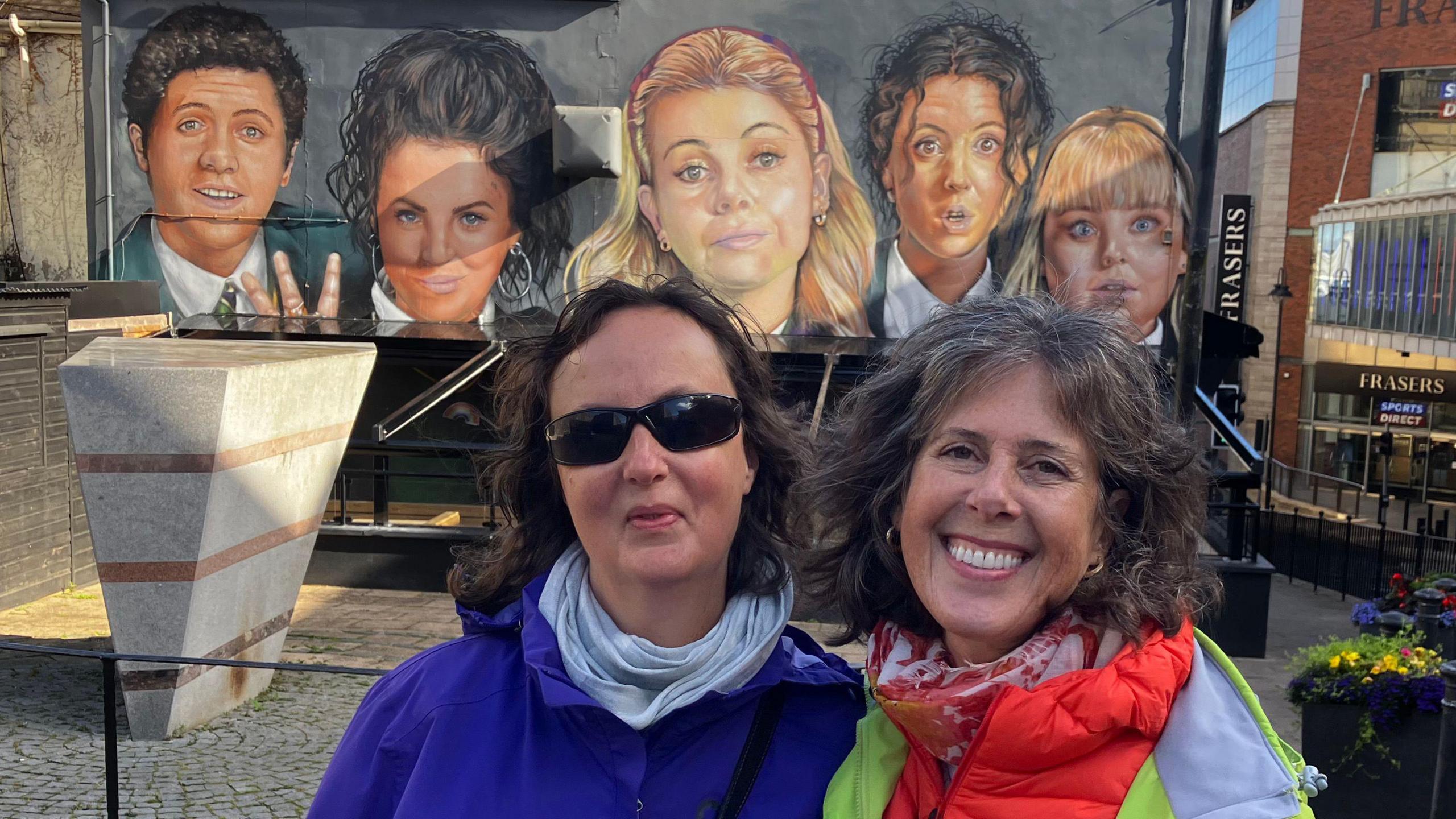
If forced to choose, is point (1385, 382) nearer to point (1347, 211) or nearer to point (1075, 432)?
point (1347, 211)

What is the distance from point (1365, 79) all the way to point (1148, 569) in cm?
4243

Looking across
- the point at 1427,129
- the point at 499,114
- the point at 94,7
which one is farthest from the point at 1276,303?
the point at 94,7

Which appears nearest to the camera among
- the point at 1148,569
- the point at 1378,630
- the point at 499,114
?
the point at 1148,569

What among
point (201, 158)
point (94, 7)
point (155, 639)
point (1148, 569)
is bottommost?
point (155, 639)

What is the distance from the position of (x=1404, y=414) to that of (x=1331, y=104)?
40.5ft

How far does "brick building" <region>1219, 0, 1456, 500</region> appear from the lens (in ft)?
110

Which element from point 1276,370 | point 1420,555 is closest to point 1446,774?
point 1420,555

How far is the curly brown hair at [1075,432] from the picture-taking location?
206 centimetres

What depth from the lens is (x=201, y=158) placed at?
15148 millimetres

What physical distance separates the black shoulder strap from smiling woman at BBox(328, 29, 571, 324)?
1275cm

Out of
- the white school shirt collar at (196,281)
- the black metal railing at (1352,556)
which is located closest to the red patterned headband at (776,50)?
the white school shirt collar at (196,281)

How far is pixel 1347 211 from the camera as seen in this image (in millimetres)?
36062

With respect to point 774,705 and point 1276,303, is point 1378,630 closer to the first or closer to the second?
point 774,705

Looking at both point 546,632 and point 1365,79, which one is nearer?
point 546,632
